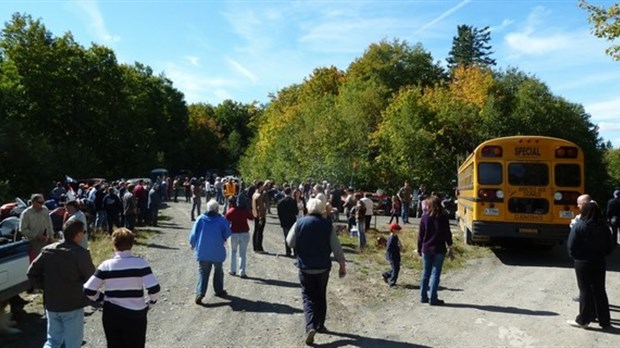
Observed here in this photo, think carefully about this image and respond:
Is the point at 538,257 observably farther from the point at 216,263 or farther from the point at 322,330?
the point at 216,263

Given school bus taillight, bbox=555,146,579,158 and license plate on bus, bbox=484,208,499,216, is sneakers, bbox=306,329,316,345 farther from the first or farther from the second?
school bus taillight, bbox=555,146,579,158

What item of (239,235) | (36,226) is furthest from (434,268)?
(36,226)

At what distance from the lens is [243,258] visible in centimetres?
1145

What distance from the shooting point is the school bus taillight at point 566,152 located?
13500 millimetres

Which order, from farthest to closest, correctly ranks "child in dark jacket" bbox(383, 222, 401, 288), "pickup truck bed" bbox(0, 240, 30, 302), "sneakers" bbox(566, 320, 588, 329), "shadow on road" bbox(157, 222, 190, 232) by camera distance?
1. "shadow on road" bbox(157, 222, 190, 232)
2. "child in dark jacket" bbox(383, 222, 401, 288)
3. "sneakers" bbox(566, 320, 588, 329)
4. "pickup truck bed" bbox(0, 240, 30, 302)

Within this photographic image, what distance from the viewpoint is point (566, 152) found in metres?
13.5

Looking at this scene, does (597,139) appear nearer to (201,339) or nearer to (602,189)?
(602,189)

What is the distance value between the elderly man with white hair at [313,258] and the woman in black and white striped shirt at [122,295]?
243 cm

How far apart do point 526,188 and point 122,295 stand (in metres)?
11.2

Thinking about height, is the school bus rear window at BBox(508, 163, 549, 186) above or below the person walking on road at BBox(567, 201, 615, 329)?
above

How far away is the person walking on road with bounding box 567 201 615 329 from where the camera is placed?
760 centimetres

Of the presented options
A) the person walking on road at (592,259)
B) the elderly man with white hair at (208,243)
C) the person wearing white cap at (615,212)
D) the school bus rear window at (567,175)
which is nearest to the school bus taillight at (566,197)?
the school bus rear window at (567,175)

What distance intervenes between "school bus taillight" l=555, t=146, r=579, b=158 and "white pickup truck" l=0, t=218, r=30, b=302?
12120 mm

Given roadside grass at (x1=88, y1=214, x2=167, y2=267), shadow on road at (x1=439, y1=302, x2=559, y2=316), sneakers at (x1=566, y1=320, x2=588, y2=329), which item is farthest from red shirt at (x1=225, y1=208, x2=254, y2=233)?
sneakers at (x1=566, y1=320, x2=588, y2=329)
